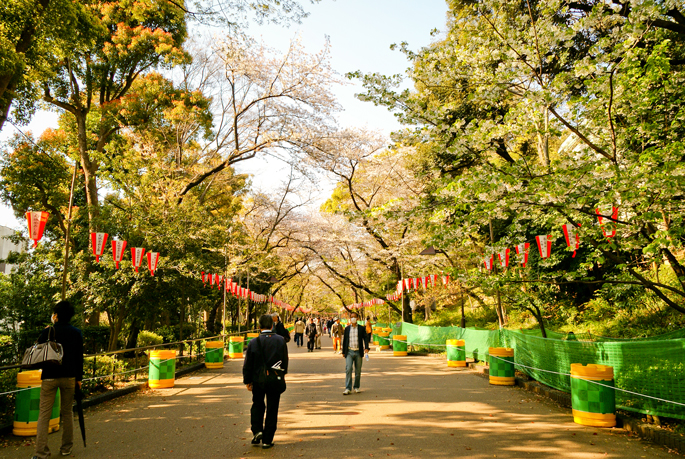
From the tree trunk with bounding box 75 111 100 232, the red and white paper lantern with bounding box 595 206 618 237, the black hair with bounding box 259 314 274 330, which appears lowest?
the black hair with bounding box 259 314 274 330

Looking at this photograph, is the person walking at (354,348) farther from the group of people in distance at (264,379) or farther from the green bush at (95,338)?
the green bush at (95,338)

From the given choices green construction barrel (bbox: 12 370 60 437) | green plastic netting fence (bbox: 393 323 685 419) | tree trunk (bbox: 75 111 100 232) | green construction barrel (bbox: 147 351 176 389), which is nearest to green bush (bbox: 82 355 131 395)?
green construction barrel (bbox: 147 351 176 389)

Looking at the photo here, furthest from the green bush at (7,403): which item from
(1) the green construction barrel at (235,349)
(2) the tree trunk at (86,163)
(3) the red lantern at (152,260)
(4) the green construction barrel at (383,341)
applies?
(4) the green construction barrel at (383,341)

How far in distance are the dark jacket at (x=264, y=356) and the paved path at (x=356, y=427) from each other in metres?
0.92

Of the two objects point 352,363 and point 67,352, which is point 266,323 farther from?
point 352,363

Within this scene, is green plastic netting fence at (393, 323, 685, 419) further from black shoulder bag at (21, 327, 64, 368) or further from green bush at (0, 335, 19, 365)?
green bush at (0, 335, 19, 365)

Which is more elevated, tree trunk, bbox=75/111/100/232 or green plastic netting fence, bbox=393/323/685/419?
tree trunk, bbox=75/111/100/232

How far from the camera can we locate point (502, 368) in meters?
11.6

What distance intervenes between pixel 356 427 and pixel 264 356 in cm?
198

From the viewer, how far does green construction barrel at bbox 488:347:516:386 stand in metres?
11.5

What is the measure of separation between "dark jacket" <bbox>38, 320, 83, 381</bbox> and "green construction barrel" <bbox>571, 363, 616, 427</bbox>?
23.6 feet

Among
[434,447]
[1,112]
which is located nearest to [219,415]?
[434,447]

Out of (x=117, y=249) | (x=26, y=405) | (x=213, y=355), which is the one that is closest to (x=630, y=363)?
(x=26, y=405)

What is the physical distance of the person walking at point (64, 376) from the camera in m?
5.63
